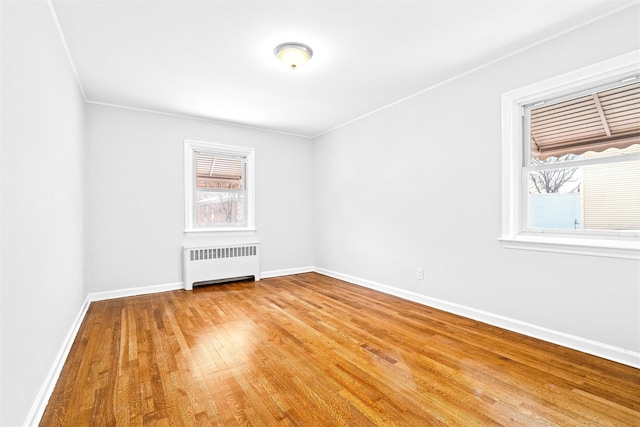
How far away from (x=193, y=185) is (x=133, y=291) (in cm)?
171

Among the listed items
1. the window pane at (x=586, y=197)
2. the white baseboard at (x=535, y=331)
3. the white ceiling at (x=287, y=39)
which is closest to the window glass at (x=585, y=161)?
the window pane at (x=586, y=197)

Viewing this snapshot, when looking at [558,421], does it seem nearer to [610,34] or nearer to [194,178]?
[610,34]

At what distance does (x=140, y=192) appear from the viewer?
4.31 meters

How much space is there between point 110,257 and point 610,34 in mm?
5632

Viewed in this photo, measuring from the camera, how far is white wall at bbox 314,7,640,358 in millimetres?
2354

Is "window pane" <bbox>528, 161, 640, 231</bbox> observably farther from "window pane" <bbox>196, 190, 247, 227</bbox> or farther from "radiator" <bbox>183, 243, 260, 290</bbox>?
"window pane" <bbox>196, 190, 247, 227</bbox>

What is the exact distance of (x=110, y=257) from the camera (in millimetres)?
4090

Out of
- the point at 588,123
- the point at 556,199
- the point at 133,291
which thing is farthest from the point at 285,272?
the point at 588,123

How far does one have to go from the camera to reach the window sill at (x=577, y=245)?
2227mm

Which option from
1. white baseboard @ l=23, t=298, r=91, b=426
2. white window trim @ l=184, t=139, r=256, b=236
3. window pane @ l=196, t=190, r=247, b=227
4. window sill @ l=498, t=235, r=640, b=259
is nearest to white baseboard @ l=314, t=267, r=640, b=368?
window sill @ l=498, t=235, r=640, b=259

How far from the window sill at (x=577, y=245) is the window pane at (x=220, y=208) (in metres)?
3.89

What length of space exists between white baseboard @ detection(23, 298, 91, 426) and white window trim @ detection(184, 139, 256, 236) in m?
1.97

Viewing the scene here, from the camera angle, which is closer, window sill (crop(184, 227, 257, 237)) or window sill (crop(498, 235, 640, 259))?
window sill (crop(498, 235, 640, 259))

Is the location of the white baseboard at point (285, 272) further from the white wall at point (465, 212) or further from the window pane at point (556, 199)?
the window pane at point (556, 199)
